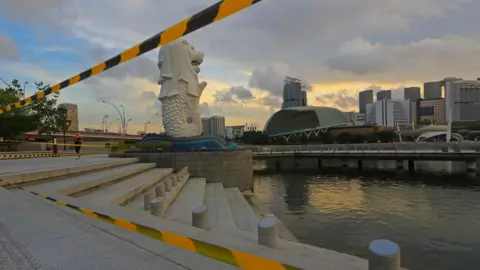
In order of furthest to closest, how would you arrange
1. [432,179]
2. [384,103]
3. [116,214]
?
[384,103] < [432,179] < [116,214]

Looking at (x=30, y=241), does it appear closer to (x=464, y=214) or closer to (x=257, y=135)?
(x=464, y=214)

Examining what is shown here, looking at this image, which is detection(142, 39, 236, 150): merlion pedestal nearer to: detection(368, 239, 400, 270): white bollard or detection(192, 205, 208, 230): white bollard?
detection(192, 205, 208, 230): white bollard

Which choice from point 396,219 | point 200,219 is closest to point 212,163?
point 396,219

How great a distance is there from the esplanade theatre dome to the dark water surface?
74.6 m

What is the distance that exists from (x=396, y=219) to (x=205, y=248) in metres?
12.3

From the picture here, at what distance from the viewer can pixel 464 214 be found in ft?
47.4

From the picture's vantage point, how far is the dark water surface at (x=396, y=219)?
31.4 feet

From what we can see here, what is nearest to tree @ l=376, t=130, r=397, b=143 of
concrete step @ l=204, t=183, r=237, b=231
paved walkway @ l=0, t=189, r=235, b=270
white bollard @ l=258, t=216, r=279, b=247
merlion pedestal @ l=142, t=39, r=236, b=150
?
merlion pedestal @ l=142, t=39, r=236, b=150

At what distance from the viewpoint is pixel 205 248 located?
141 inches

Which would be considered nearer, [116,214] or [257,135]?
[116,214]

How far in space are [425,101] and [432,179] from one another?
5127 inches

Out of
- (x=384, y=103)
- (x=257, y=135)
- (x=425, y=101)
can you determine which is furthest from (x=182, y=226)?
(x=425, y=101)

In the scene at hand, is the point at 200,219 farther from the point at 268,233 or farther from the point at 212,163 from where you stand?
the point at 212,163

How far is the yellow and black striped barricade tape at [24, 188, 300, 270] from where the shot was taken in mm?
2967
